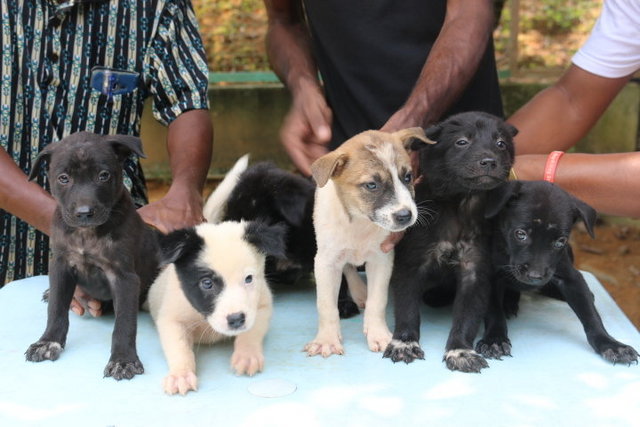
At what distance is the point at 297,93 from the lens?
3.25 meters

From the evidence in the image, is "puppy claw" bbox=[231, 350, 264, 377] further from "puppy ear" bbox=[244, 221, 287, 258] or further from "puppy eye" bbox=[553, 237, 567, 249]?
"puppy eye" bbox=[553, 237, 567, 249]

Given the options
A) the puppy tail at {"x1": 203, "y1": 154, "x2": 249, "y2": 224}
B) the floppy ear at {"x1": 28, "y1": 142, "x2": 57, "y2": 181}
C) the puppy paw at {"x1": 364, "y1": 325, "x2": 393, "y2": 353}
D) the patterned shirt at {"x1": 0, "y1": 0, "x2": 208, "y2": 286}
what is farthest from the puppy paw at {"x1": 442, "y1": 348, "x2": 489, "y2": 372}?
the patterned shirt at {"x1": 0, "y1": 0, "x2": 208, "y2": 286}

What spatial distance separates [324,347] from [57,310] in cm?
87

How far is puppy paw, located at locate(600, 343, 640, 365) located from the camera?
231 centimetres

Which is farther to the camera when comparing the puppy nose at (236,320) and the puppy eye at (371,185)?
the puppy eye at (371,185)

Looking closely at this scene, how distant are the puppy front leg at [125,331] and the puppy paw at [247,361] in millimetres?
282

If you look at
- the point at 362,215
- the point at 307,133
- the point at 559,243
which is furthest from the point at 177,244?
the point at 559,243

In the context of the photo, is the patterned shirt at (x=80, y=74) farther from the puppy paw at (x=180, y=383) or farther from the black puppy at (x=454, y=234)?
the puppy paw at (x=180, y=383)

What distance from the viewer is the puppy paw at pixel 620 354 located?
2314mm

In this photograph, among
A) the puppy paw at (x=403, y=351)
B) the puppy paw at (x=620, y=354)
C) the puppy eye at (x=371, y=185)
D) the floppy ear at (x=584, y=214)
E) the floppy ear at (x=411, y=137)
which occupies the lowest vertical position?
the puppy paw at (x=403, y=351)

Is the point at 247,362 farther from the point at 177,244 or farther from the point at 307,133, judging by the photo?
the point at 307,133

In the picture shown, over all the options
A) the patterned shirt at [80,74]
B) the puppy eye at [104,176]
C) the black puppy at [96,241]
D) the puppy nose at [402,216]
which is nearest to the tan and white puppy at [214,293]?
the black puppy at [96,241]

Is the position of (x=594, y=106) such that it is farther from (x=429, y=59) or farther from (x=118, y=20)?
(x=118, y=20)

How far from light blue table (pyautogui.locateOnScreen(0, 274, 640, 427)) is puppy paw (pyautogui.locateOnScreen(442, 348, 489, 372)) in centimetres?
2
